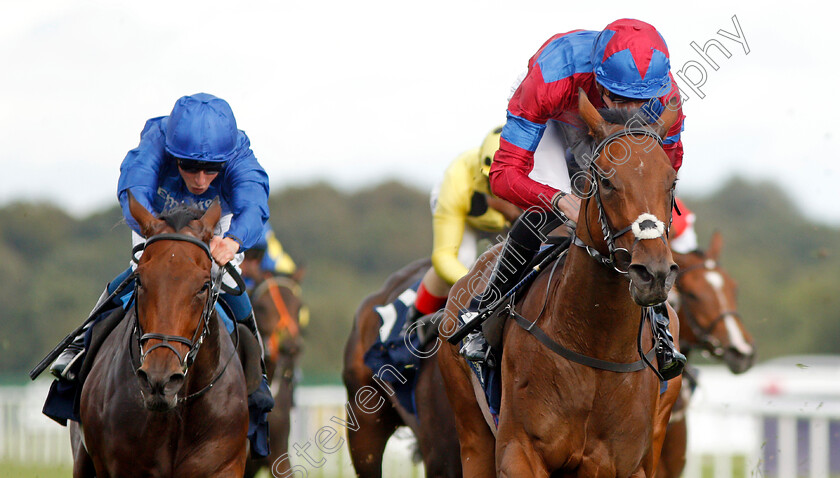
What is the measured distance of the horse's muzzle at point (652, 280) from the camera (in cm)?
386

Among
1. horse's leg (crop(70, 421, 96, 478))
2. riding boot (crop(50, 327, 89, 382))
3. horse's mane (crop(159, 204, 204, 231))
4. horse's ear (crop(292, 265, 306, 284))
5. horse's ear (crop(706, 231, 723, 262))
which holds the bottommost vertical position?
horse's ear (crop(292, 265, 306, 284))

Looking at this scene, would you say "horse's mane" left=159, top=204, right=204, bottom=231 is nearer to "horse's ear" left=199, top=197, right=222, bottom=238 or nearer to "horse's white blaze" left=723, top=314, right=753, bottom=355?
"horse's ear" left=199, top=197, right=222, bottom=238

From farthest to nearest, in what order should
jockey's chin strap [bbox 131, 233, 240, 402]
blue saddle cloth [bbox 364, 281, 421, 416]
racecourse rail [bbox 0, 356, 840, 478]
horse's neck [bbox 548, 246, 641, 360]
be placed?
racecourse rail [bbox 0, 356, 840, 478] < blue saddle cloth [bbox 364, 281, 421, 416] < jockey's chin strap [bbox 131, 233, 240, 402] < horse's neck [bbox 548, 246, 641, 360]

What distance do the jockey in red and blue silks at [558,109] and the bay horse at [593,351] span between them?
198 millimetres

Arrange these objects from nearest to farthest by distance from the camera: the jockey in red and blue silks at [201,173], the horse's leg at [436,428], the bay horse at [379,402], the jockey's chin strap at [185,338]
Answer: the jockey's chin strap at [185,338], the jockey in red and blue silks at [201,173], the horse's leg at [436,428], the bay horse at [379,402]

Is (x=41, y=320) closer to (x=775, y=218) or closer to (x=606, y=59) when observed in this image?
(x=606, y=59)

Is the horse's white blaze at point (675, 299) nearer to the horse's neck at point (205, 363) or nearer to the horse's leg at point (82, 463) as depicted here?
the horse's neck at point (205, 363)

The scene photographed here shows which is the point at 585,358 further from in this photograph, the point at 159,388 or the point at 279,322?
the point at 279,322

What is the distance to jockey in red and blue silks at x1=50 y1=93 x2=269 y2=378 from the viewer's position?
566cm

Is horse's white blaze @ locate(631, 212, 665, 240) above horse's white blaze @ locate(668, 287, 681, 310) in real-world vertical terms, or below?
above

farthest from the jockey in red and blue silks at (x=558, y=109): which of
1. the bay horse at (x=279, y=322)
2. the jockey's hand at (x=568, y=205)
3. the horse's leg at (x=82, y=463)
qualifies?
the bay horse at (x=279, y=322)

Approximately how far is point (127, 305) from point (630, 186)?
2.95 meters

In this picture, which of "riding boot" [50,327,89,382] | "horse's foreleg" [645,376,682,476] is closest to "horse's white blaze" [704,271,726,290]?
"horse's foreleg" [645,376,682,476]

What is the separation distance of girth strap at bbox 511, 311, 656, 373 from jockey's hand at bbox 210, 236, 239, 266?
1.39m
